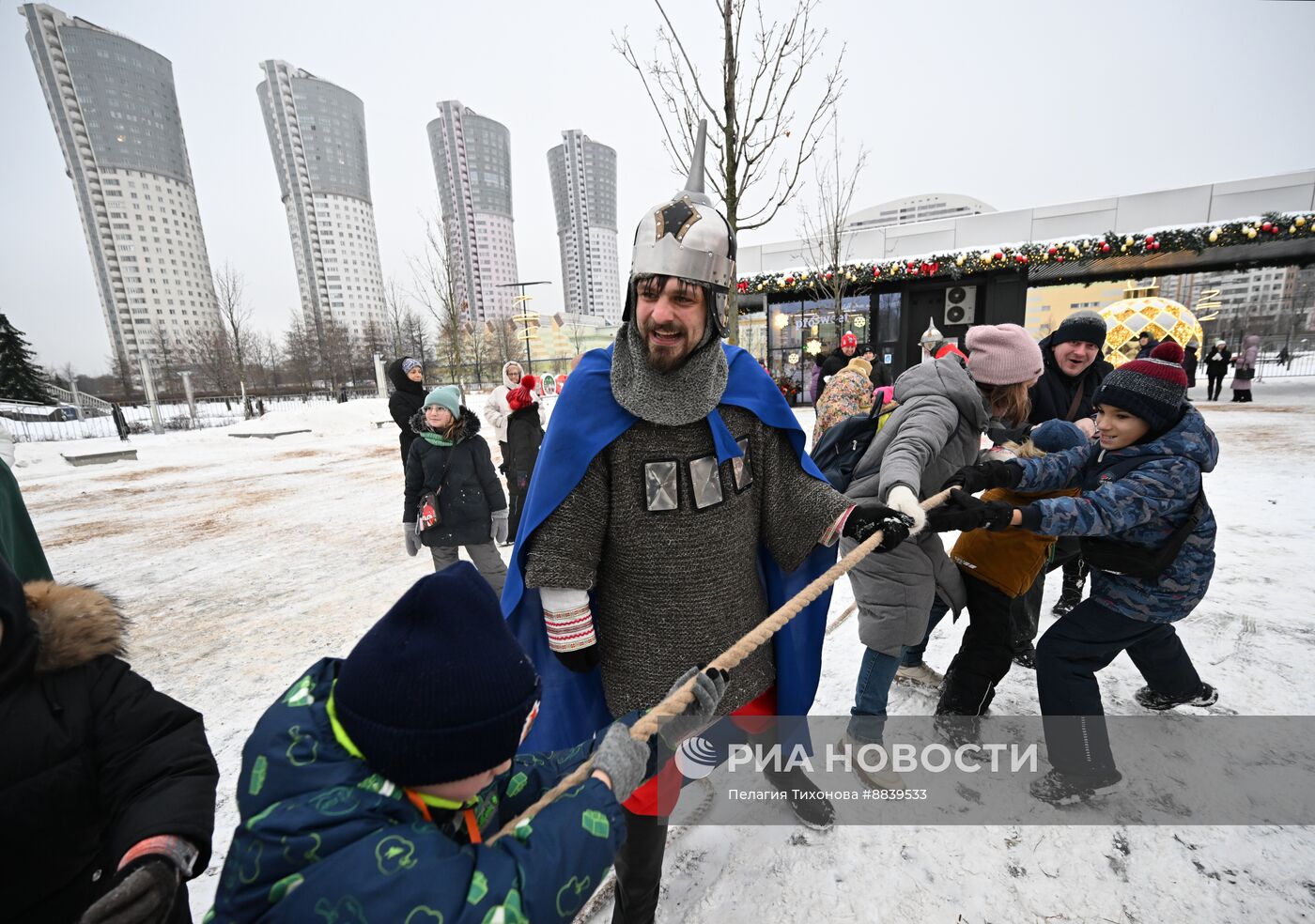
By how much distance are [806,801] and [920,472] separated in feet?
4.91

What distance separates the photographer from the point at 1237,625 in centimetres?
353

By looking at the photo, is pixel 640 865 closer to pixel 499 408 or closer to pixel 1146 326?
pixel 499 408

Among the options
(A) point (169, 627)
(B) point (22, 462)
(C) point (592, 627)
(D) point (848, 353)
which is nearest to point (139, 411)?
(B) point (22, 462)

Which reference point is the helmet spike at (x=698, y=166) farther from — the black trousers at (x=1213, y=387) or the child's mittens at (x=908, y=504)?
the black trousers at (x=1213, y=387)

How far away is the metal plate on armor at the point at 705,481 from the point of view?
5.31 feet

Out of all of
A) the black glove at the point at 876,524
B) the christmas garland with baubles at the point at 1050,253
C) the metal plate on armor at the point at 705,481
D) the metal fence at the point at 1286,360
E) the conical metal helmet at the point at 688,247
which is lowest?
the metal fence at the point at 1286,360

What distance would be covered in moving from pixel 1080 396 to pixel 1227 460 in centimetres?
727

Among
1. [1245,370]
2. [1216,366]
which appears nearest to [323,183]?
[1216,366]

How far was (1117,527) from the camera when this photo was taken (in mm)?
2043

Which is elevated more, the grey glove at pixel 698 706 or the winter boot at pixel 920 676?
the grey glove at pixel 698 706

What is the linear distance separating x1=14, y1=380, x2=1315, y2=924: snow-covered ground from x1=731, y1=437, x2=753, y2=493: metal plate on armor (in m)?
1.55

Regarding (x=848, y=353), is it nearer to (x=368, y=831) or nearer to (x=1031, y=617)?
(x=1031, y=617)

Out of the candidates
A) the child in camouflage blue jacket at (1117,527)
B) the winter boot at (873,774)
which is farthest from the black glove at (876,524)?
the winter boot at (873,774)

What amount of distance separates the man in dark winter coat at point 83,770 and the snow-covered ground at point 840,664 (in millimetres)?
1179
